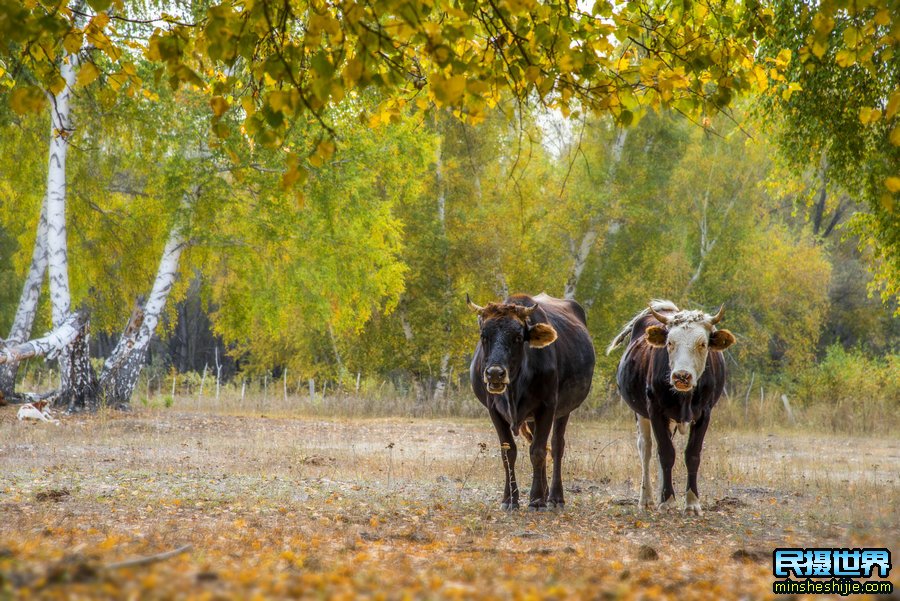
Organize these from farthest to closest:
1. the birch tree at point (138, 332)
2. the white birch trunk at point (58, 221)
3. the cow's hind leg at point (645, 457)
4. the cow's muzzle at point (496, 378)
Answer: the birch tree at point (138, 332), the white birch trunk at point (58, 221), the cow's hind leg at point (645, 457), the cow's muzzle at point (496, 378)

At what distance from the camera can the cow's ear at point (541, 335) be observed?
883 centimetres

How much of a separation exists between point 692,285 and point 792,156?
1976cm

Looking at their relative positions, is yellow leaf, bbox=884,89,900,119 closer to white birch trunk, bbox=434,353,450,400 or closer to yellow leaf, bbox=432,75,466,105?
yellow leaf, bbox=432,75,466,105

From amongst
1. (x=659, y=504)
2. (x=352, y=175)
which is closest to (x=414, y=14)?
(x=659, y=504)

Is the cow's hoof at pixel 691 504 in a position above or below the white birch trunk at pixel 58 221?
below

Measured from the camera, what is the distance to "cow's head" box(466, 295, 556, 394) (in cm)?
870

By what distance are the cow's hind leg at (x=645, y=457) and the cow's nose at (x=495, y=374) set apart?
A: 231 centimetres

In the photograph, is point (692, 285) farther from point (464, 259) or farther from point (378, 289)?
point (378, 289)

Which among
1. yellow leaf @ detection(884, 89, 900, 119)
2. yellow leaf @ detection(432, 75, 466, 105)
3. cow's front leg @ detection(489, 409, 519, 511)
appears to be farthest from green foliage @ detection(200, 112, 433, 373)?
yellow leaf @ detection(884, 89, 900, 119)

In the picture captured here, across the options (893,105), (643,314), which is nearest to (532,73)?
(893,105)

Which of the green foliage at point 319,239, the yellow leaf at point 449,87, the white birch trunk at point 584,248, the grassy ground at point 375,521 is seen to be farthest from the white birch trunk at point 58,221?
the yellow leaf at point 449,87

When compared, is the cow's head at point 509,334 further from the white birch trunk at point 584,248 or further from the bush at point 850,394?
the white birch trunk at point 584,248

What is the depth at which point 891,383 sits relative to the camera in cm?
2645

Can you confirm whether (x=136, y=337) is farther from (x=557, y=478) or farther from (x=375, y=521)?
(x=375, y=521)
